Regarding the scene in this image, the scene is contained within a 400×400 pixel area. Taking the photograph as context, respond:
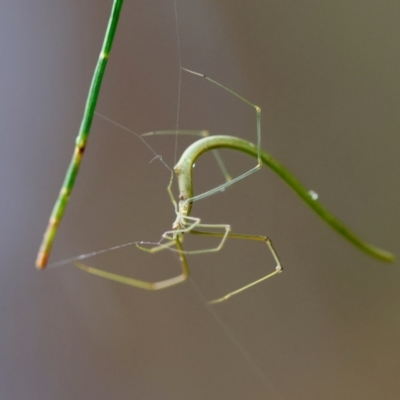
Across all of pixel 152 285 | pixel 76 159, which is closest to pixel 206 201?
pixel 152 285

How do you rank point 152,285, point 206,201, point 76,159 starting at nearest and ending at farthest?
point 76,159, point 152,285, point 206,201

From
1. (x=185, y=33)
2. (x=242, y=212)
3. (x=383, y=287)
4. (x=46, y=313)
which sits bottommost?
(x=383, y=287)

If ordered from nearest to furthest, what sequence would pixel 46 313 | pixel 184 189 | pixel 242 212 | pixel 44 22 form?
1. pixel 184 189
2. pixel 44 22
3. pixel 46 313
4. pixel 242 212

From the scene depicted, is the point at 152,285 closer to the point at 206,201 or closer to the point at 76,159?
the point at 76,159

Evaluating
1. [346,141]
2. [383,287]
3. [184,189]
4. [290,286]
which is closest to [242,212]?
[290,286]

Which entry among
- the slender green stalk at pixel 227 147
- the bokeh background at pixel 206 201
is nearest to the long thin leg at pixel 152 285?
the slender green stalk at pixel 227 147

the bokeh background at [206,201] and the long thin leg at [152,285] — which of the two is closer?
the long thin leg at [152,285]

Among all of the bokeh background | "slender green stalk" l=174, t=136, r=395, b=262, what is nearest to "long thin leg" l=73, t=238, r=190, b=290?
"slender green stalk" l=174, t=136, r=395, b=262

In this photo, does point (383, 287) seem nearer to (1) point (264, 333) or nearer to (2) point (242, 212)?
(1) point (264, 333)

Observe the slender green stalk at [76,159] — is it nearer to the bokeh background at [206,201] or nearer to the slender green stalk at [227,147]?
the slender green stalk at [227,147]
